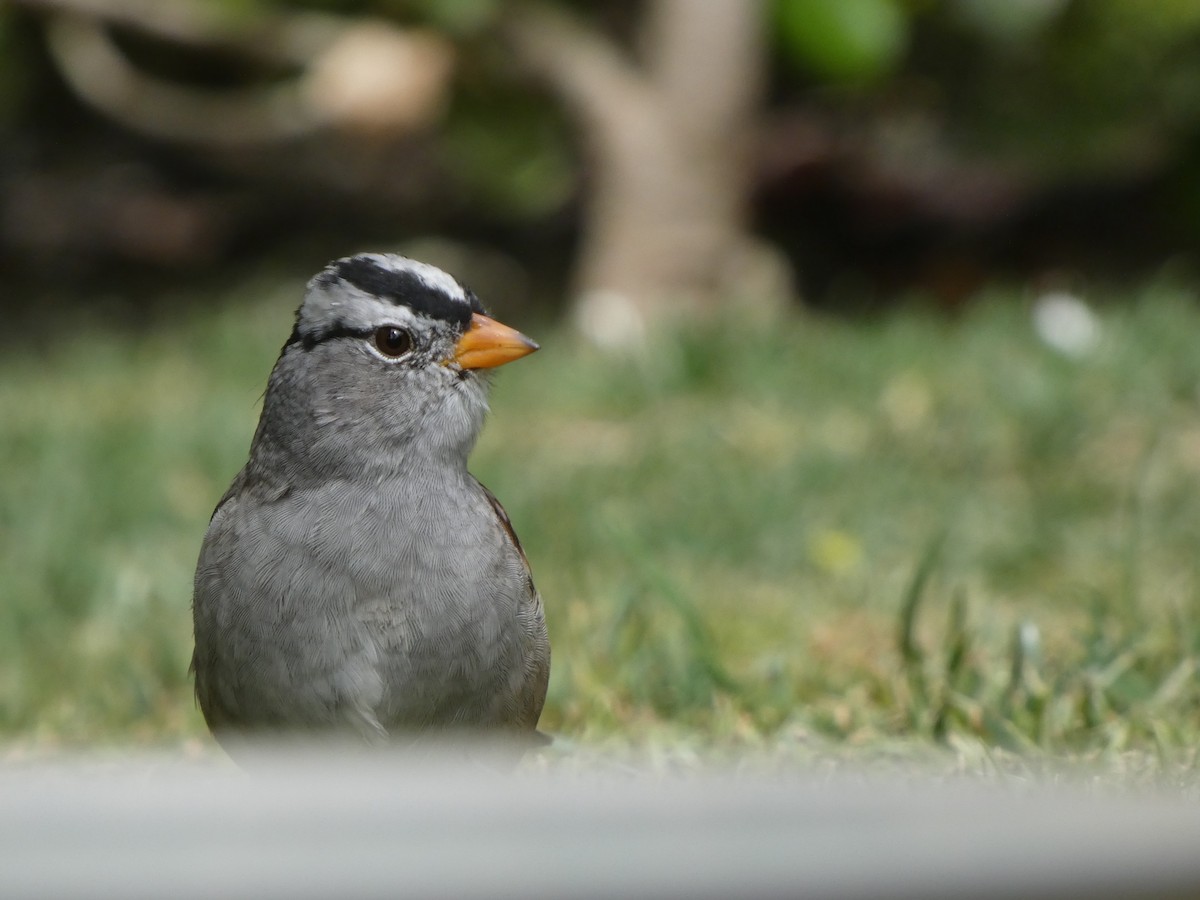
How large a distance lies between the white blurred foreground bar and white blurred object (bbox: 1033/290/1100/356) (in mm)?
4549

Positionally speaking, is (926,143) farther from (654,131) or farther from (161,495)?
(161,495)

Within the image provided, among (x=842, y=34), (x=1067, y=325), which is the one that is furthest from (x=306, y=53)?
(x=1067, y=325)

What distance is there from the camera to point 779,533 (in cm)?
440

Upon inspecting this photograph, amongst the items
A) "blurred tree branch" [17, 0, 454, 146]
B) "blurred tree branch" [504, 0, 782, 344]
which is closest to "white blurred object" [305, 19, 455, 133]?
"blurred tree branch" [17, 0, 454, 146]

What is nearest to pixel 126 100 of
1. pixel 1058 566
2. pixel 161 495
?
pixel 161 495

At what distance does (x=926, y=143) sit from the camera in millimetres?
9422

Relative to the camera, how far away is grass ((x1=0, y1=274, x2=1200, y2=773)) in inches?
118

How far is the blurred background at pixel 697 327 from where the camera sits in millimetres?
3334

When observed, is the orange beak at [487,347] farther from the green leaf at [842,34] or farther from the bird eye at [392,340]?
the green leaf at [842,34]

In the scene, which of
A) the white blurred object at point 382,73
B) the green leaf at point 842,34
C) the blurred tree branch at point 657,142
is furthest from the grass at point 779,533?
the white blurred object at point 382,73

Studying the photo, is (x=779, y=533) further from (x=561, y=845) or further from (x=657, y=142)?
(x=561, y=845)

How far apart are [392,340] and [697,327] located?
3.32 meters

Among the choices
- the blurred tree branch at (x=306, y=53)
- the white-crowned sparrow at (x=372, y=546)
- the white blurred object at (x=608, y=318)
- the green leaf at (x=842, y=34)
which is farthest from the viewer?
the blurred tree branch at (x=306, y=53)

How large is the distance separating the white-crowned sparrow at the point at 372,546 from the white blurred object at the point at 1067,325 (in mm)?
3090
